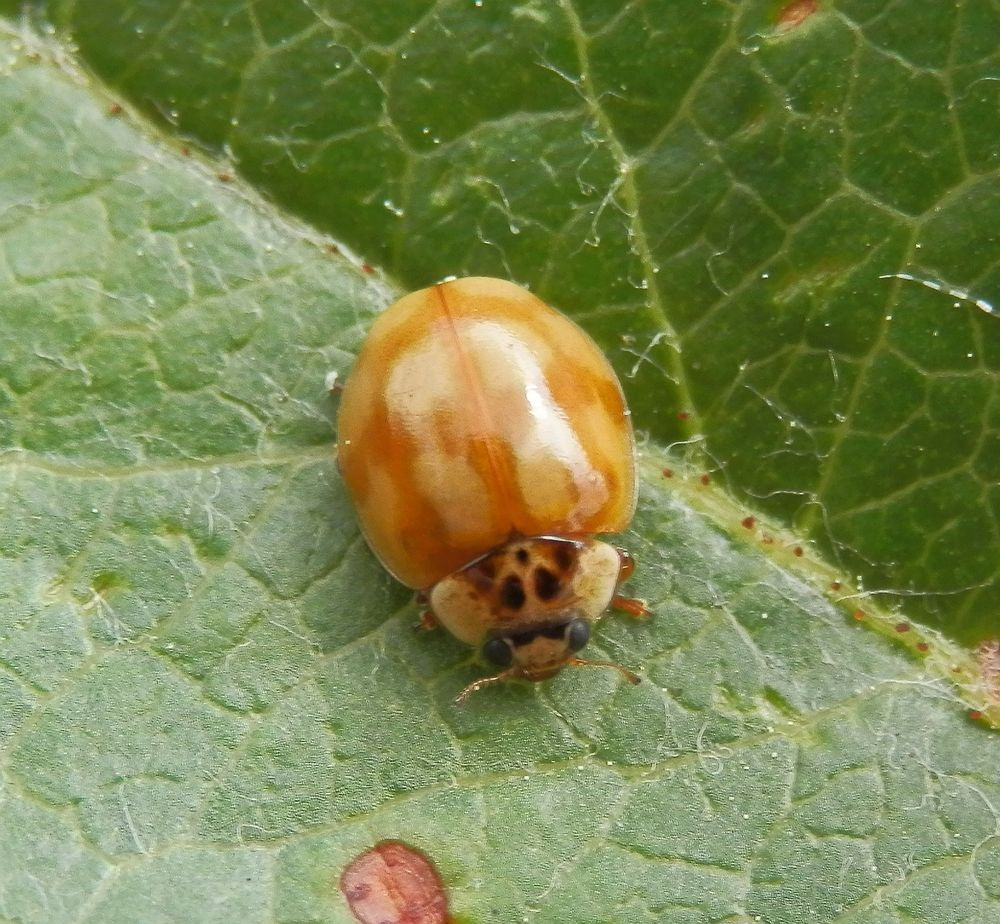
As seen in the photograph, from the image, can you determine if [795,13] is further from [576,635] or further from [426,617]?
[426,617]

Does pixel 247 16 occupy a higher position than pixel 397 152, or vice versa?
pixel 247 16

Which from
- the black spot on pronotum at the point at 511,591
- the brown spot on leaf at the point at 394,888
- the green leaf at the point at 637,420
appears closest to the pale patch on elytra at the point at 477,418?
the black spot on pronotum at the point at 511,591

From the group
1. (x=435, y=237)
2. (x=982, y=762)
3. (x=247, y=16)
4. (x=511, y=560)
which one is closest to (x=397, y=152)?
(x=435, y=237)

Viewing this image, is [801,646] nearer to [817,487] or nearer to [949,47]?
[817,487]

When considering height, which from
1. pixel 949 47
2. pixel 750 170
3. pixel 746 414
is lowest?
pixel 746 414

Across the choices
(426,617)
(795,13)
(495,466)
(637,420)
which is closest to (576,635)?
(426,617)

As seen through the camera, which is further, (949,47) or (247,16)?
(247,16)
